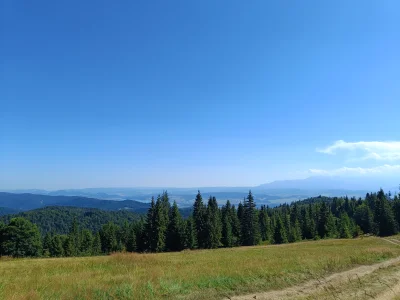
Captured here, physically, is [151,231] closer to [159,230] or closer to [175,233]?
[159,230]

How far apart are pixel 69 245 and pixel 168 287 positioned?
276 ft

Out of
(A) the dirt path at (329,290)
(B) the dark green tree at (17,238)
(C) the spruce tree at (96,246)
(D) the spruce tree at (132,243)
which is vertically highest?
(A) the dirt path at (329,290)

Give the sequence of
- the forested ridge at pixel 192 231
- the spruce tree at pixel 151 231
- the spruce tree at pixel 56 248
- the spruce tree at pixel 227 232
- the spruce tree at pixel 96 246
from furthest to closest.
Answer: the spruce tree at pixel 96 246
the spruce tree at pixel 56 248
the spruce tree at pixel 227 232
the forested ridge at pixel 192 231
the spruce tree at pixel 151 231

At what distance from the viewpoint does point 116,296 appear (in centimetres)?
924

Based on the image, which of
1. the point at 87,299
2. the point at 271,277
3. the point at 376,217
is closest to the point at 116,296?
the point at 87,299

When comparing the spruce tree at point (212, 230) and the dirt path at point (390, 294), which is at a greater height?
the dirt path at point (390, 294)

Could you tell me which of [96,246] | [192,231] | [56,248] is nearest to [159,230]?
[192,231]

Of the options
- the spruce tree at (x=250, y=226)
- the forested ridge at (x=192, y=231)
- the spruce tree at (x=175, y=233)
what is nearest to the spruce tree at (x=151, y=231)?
the forested ridge at (x=192, y=231)

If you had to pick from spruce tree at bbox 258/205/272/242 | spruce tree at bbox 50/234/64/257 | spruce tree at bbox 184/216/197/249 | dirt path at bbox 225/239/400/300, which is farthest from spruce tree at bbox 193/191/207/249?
dirt path at bbox 225/239/400/300

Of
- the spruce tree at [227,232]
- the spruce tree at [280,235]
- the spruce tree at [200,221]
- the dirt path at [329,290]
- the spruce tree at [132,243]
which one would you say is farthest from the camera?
the spruce tree at [280,235]

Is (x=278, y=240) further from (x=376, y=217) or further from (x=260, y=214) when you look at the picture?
(x=376, y=217)

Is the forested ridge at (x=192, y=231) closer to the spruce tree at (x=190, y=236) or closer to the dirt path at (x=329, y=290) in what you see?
the spruce tree at (x=190, y=236)

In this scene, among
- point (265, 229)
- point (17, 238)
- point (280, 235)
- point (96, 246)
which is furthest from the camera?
point (96, 246)

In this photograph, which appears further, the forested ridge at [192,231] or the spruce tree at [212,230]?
the spruce tree at [212,230]
